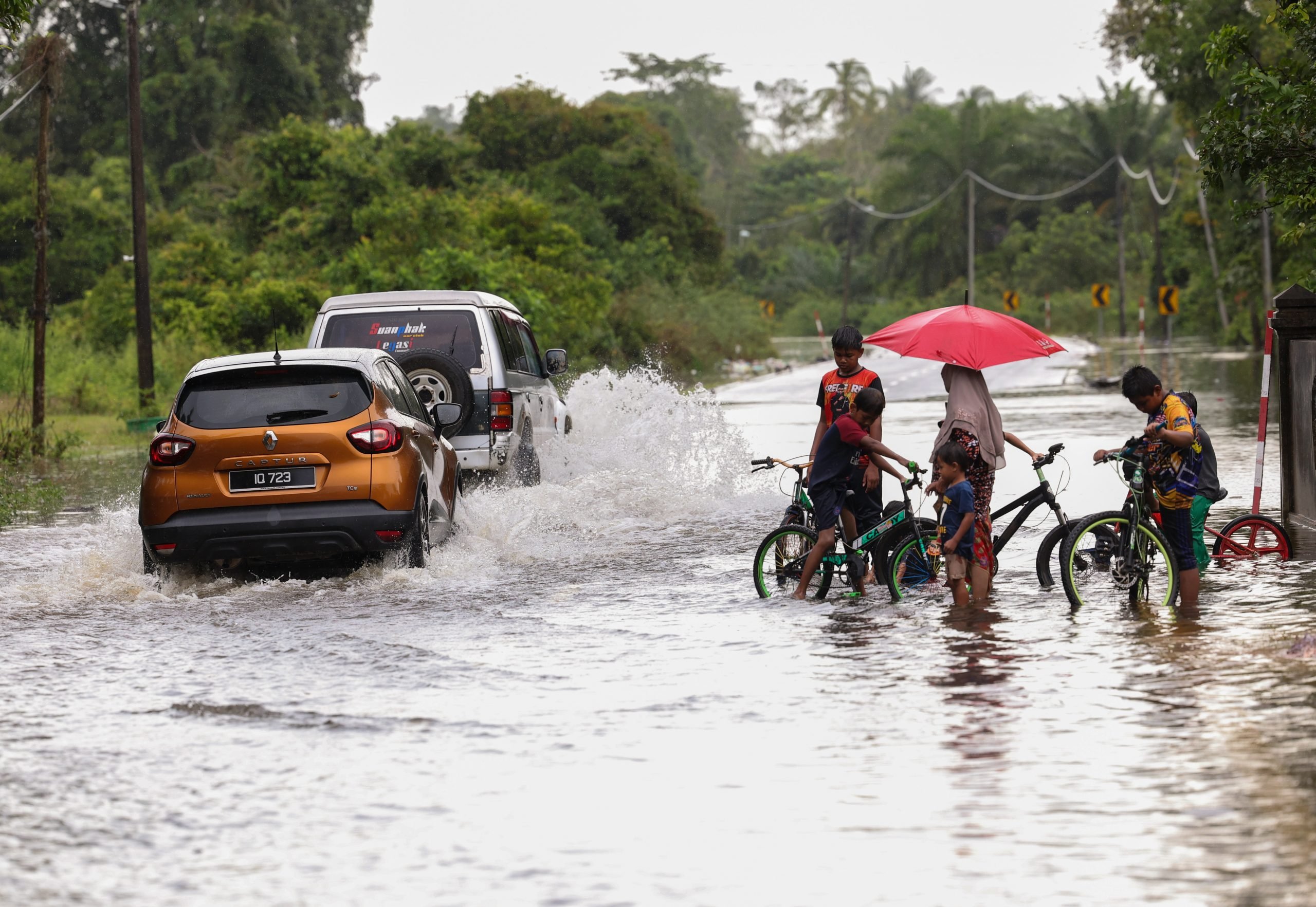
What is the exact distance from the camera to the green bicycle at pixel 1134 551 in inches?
370

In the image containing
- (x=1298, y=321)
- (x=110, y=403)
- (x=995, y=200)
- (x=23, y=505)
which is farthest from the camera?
(x=995, y=200)

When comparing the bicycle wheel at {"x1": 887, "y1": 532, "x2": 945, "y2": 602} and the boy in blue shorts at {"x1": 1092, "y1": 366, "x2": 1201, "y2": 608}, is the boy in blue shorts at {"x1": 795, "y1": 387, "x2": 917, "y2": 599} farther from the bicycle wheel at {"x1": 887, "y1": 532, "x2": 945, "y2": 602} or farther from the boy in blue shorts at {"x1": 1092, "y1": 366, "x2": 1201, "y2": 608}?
the boy in blue shorts at {"x1": 1092, "y1": 366, "x2": 1201, "y2": 608}

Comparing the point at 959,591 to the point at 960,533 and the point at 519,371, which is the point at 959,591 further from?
the point at 519,371

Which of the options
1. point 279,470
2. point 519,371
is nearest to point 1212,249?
point 519,371

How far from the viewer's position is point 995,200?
3866 inches

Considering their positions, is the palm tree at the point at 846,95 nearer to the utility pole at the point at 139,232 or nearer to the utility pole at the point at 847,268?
the utility pole at the point at 847,268

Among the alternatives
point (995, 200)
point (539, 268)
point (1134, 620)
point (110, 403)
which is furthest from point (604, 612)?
point (995, 200)

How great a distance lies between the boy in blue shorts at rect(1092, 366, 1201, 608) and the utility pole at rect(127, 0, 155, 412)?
813 inches

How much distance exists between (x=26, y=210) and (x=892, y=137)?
6307 centimetres

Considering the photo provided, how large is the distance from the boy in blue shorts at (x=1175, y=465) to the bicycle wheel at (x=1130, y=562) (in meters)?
0.08

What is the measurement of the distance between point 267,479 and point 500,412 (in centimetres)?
390

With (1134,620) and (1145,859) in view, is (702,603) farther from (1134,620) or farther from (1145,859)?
(1145,859)

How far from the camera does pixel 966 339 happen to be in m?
10.2

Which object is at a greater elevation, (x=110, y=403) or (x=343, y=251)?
(x=343, y=251)
